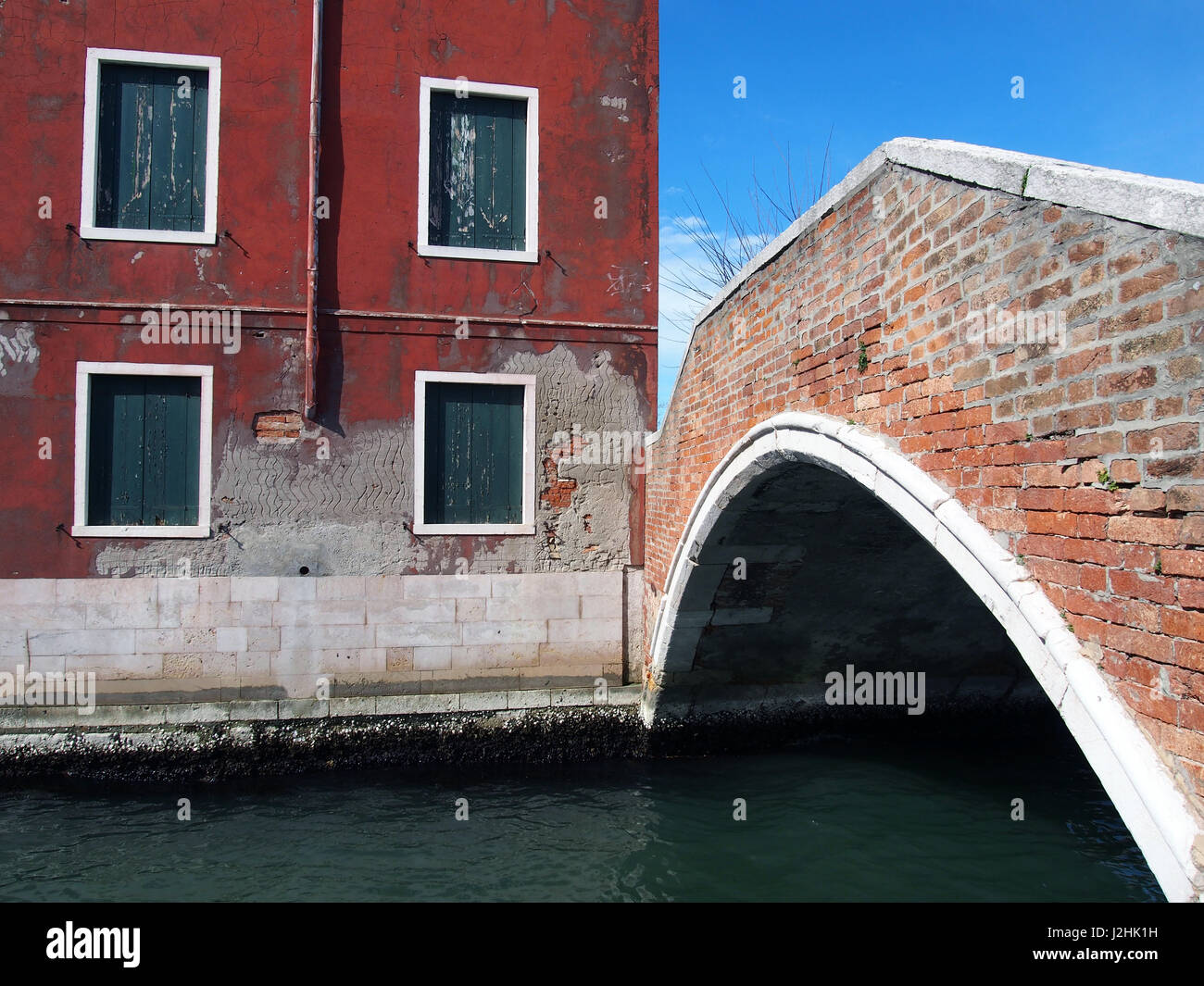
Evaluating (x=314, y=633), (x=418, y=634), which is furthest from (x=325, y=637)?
(x=418, y=634)

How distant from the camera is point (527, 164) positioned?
634 centimetres

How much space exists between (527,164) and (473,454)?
241 cm

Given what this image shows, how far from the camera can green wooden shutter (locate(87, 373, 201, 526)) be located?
5.72m

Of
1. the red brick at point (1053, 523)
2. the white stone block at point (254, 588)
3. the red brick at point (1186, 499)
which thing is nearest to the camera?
the red brick at point (1186, 499)

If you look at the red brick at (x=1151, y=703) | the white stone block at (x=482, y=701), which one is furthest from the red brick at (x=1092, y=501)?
the white stone block at (x=482, y=701)

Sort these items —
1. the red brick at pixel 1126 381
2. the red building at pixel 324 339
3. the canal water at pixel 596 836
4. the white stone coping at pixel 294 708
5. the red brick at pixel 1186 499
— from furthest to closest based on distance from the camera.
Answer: the red building at pixel 324 339 → the white stone coping at pixel 294 708 → the canal water at pixel 596 836 → the red brick at pixel 1126 381 → the red brick at pixel 1186 499

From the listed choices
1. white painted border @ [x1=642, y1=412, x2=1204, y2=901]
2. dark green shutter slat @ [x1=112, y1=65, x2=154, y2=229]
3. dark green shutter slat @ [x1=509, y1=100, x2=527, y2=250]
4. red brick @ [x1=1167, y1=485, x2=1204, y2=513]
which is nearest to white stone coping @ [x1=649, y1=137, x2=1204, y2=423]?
red brick @ [x1=1167, y1=485, x2=1204, y2=513]

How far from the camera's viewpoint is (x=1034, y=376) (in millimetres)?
2070

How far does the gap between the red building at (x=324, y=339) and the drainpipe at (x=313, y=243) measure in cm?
4

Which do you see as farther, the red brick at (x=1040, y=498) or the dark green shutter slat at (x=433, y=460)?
the dark green shutter slat at (x=433, y=460)

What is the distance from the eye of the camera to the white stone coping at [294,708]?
18.2 ft

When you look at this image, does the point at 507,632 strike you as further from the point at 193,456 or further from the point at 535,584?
the point at 193,456

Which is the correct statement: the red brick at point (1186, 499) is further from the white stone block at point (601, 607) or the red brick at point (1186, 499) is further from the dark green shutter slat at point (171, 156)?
the dark green shutter slat at point (171, 156)

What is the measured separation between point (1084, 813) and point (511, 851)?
3934 millimetres
